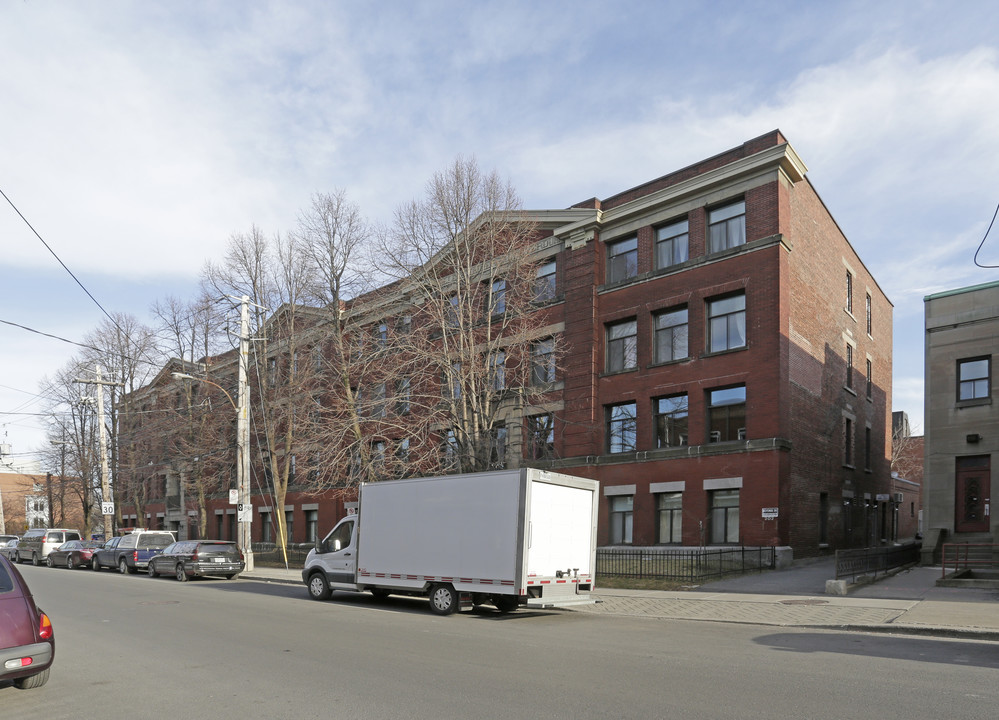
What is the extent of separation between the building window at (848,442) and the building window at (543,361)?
12.1 metres

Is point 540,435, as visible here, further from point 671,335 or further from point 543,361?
point 671,335

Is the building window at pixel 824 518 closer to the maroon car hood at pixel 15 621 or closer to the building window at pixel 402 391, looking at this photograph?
the building window at pixel 402 391

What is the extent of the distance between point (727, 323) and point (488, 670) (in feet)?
67.7

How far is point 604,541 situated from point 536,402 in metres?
6.26

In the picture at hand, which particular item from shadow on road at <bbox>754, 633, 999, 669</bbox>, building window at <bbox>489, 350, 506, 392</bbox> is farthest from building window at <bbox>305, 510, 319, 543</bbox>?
shadow on road at <bbox>754, 633, 999, 669</bbox>

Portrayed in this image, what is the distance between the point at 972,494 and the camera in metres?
26.0

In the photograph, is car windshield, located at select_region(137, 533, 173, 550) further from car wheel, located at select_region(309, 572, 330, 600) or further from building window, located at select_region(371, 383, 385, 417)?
car wheel, located at select_region(309, 572, 330, 600)

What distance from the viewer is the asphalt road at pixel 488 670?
25.2 ft

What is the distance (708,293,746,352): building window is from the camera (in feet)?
90.4

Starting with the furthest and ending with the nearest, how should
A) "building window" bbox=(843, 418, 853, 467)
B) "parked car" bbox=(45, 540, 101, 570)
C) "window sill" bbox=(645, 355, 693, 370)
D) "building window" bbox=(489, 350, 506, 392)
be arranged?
"parked car" bbox=(45, 540, 101, 570) < "building window" bbox=(843, 418, 853, 467) < "window sill" bbox=(645, 355, 693, 370) < "building window" bbox=(489, 350, 506, 392)

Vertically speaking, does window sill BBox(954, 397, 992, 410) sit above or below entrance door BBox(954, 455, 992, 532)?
above

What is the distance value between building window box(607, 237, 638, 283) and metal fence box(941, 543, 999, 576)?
47.2ft

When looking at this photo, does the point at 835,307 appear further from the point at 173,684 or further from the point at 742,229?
the point at 173,684

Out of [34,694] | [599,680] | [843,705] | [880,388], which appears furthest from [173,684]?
[880,388]
